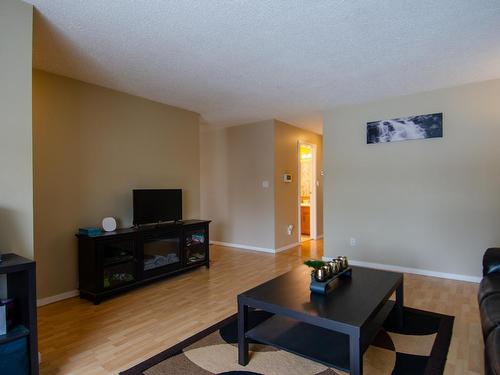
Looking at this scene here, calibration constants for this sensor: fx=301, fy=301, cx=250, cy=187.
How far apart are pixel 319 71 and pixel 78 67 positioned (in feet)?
7.94

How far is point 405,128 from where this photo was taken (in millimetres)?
3980

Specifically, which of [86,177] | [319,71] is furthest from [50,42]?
[319,71]

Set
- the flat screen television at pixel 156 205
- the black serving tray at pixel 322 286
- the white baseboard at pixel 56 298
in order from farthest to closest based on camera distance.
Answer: the flat screen television at pixel 156 205 < the white baseboard at pixel 56 298 < the black serving tray at pixel 322 286

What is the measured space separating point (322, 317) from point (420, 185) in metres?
2.97

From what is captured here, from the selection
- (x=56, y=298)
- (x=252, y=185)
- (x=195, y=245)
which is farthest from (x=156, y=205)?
(x=252, y=185)

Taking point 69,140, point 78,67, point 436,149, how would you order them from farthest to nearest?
point 436,149 < point 69,140 < point 78,67

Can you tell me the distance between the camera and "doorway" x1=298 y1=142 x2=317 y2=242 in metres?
6.49

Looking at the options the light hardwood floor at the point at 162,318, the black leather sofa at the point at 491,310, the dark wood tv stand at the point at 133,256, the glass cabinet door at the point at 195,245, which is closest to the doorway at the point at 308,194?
the glass cabinet door at the point at 195,245

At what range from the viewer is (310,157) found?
7.05m

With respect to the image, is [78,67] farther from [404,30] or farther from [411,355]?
[411,355]

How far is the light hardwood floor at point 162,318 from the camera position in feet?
6.72

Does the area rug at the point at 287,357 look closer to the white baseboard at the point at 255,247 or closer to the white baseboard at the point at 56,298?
the white baseboard at the point at 56,298

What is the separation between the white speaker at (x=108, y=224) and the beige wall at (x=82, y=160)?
0.15 meters

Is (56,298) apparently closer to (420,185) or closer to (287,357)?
(287,357)
